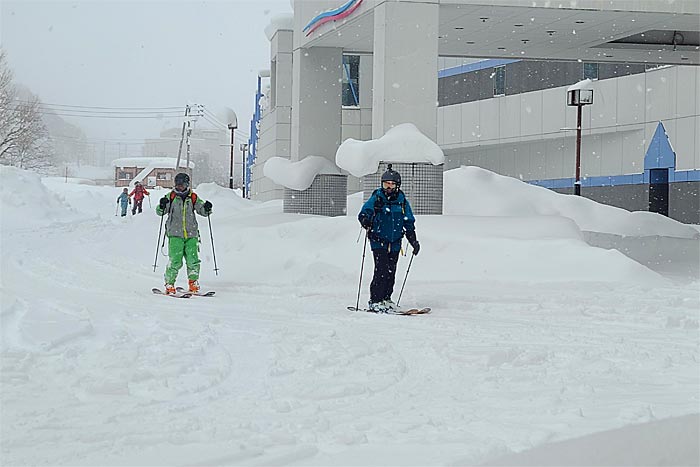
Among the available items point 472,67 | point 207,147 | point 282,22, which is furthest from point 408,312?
point 207,147

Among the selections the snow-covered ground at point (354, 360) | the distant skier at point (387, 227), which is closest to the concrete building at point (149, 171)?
the snow-covered ground at point (354, 360)

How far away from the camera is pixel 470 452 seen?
13.4ft

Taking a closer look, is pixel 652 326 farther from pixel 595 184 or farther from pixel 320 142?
pixel 595 184

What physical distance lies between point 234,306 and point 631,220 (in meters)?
13.4

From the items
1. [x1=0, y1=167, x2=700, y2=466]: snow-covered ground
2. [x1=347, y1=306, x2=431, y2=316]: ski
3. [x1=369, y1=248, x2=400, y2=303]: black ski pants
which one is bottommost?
[x1=347, y1=306, x2=431, y2=316]: ski

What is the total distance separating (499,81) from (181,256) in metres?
30.1

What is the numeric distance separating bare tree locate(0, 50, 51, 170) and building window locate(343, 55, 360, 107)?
37823mm

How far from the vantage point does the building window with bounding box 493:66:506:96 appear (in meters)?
39.6

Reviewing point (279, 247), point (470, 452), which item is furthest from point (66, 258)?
point (470, 452)

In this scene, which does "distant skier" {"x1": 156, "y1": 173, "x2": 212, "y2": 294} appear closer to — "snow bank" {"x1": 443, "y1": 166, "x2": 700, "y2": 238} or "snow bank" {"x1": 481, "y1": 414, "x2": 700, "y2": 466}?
"snow bank" {"x1": 481, "y1": 414, "x2": 700, "y2": 466}

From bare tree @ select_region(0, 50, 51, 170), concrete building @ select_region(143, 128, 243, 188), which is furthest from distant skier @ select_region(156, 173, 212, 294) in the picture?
concrete building @ select_region(143, 128, 243, 188)

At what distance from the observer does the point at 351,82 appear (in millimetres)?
36406

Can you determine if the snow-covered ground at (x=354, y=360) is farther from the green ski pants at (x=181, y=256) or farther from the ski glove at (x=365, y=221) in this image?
the ski glove at (x=365, y=221)

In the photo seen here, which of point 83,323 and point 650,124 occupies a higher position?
point 650,124
